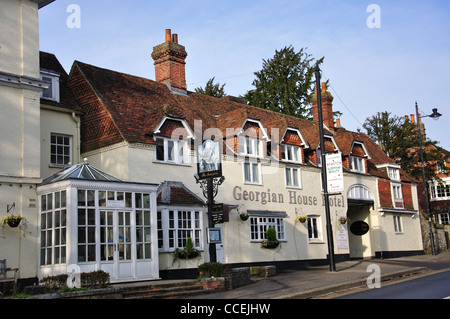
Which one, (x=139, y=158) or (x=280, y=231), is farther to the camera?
(x=280, y=231)

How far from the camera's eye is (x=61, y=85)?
76.1ft

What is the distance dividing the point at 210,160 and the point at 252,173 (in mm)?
8864

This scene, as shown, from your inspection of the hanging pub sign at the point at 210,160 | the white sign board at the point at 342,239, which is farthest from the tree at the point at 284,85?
the hanging pub sign at the point at 210,160

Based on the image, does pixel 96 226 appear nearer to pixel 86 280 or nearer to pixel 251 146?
pixel 86 280

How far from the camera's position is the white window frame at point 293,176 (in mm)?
28448

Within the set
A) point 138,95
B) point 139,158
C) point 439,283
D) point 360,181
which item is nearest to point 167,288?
point 139,158

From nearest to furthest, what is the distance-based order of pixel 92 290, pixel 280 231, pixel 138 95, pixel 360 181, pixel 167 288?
pixel 92 290
pixel 167 288
pixel 138 95
pixel 280 231
pixel 360 181

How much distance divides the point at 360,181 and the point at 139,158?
1753 cm

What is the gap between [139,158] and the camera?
843 inches

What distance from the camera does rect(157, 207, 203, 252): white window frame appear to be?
21000 mm

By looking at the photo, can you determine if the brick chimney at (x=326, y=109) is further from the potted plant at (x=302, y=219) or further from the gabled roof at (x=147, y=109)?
the potted plant at (x=302, y=219)

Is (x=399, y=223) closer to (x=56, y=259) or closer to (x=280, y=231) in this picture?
(x=280, y=231)

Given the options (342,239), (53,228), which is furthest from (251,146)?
(53,228)
